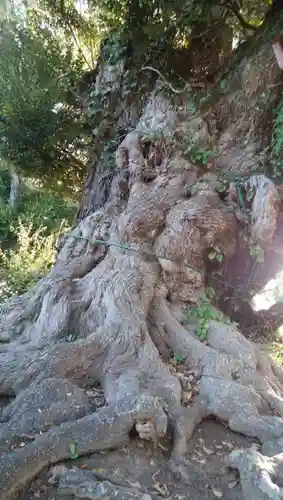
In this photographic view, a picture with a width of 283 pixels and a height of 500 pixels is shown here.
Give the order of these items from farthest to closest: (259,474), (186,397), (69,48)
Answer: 1. (69,48)
2. (186,397)
3. (259,474)

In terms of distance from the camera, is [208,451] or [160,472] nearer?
[160,472]

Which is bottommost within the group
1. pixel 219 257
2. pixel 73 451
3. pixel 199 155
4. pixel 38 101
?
pixel 73 451

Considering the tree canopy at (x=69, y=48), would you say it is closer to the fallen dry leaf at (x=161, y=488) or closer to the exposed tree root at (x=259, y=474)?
the exposed tree root at (x=259, y=474)

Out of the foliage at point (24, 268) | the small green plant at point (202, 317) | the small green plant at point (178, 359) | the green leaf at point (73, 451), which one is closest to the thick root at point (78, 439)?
the green leaf at point (73, 451)

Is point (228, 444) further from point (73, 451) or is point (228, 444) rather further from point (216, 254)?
point (216, 254)

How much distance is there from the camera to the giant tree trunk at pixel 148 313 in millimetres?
2443

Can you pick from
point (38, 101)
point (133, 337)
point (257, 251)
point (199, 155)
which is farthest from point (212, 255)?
point (38, 101)

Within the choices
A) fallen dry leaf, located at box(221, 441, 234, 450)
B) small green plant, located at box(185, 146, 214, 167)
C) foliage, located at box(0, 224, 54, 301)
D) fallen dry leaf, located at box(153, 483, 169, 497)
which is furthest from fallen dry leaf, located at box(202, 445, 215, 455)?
foliage, located at box(0, 224, 54, 301)

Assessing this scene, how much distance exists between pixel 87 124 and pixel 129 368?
14.1 ft

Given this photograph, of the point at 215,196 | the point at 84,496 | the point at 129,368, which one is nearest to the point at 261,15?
the point at 215,196

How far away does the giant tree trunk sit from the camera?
2443 mm

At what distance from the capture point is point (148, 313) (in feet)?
12.4

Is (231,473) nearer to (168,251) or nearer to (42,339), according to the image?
(42,339)

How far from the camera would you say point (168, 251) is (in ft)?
13.4
